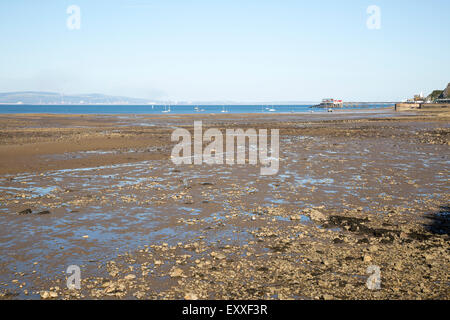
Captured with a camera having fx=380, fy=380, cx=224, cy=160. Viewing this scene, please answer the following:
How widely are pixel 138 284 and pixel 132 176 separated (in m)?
10.4

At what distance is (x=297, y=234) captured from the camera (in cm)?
901

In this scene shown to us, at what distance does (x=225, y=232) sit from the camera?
9.29 metres

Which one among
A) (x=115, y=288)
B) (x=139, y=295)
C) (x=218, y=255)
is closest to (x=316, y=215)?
(x=218, y=255)

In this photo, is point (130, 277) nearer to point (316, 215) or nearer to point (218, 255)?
point (218, 255)

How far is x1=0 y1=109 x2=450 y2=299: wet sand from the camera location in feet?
21.3

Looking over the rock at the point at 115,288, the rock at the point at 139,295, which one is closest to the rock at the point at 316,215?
the rock at the point at 139,295

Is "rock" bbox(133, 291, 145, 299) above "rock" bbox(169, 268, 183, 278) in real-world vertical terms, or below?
below

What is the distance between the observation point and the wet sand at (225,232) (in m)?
6.50

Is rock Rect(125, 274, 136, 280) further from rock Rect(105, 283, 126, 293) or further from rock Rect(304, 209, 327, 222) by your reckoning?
rock Rect(304, 209, 327, 222)

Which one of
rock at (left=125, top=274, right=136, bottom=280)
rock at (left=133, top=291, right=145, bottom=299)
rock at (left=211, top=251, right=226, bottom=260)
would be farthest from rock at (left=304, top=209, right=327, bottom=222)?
rock at (left=133, top=291, right=145, bottom=299)

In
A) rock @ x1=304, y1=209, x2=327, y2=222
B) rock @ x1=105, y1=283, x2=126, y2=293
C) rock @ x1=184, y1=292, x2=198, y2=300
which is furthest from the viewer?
rock @ x1=304, y1=209, x2=327, y2=222

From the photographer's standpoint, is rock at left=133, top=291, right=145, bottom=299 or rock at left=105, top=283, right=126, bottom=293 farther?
rock at left=105, top=283, right=126, bottom=293

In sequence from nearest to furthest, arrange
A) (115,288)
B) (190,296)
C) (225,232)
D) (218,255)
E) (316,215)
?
(190,296) → (115,288) → (218,255) → (225,232) → (316,215)
